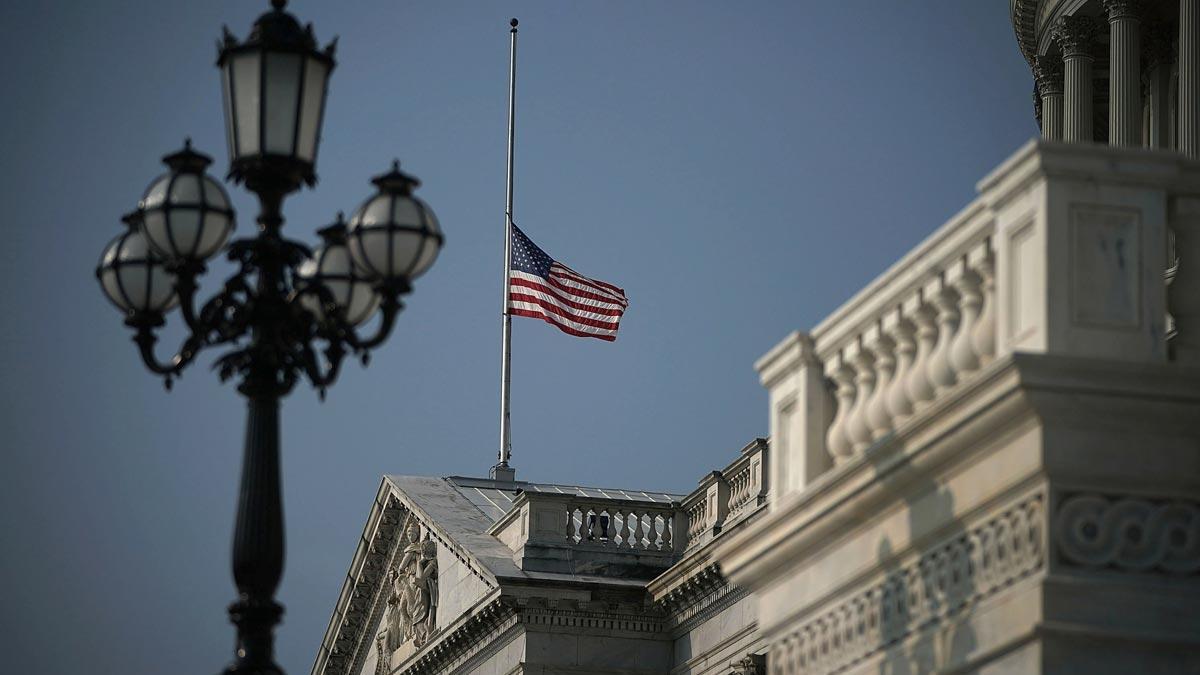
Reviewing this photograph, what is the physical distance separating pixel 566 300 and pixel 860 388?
123 feet

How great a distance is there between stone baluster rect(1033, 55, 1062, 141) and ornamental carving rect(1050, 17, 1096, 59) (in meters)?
1.38

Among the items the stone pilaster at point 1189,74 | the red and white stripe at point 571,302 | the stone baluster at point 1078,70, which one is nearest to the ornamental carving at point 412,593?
the red and white stripe at point 571,302

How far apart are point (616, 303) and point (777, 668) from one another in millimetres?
36810

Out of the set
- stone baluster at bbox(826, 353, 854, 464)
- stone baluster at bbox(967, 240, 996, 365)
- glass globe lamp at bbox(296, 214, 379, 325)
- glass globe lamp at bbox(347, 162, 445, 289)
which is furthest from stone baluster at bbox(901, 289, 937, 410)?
glass globe lamp at bbox(296, 214, 379, 325)

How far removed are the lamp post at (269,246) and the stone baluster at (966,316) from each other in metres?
3.42

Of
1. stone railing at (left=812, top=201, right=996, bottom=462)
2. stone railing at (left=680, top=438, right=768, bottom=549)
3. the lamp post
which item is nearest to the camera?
stone railing at (left=812, top=201, right=996, bottom=462)

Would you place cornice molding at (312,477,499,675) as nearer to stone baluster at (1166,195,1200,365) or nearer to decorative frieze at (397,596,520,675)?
decorative frieze at (397,596,520,675)

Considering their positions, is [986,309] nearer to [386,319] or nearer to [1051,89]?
[386,319]

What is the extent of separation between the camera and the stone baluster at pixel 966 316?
9.41 m

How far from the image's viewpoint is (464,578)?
149 ft

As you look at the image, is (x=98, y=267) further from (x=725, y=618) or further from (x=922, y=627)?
(x=725, y=618)

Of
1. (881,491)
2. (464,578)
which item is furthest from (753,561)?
(464,578)

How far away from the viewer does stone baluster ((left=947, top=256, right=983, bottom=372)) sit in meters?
9.41

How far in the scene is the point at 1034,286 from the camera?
8.75 metres
